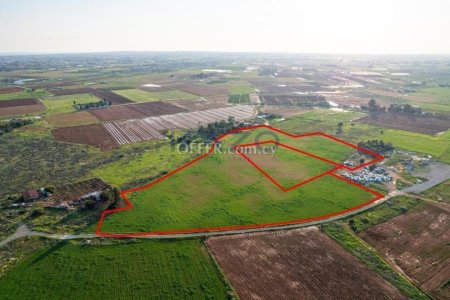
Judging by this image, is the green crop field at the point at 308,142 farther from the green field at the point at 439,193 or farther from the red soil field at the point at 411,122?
the red soil field at the point at 411,122

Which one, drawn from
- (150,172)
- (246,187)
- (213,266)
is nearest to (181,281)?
(213,266)

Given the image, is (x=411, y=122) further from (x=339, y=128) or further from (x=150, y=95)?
(x=150, y=95)

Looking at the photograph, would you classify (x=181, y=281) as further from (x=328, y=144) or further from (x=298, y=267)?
(x=328, y=144)

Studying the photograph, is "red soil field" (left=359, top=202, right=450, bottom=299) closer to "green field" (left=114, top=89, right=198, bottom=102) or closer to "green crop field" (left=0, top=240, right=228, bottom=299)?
"green crop field" (left=0, top=240, right=228, bottom=299)

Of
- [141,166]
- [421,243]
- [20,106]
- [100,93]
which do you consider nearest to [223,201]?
[141,166]

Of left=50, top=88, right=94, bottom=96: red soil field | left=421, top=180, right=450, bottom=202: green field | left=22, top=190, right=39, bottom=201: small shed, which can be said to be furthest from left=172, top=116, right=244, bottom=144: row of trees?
left=50, top=88, right=94, bottom=96: red soil field

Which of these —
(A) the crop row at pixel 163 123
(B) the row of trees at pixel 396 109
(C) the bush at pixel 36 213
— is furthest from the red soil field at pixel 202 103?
(C) the bush at pixel 36 213
